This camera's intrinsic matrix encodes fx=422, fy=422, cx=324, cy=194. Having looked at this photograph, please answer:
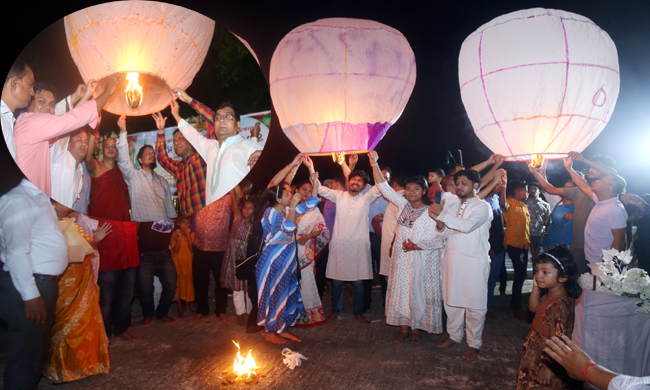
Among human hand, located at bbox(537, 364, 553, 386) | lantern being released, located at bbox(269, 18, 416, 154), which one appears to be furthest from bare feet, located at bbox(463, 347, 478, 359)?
lantern being released, located at bbox(269, 18, 416, 154)

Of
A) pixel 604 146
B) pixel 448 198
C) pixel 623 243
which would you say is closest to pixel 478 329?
pixel 448 198

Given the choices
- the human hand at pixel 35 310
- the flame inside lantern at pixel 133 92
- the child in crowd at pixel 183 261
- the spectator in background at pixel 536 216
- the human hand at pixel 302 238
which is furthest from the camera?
the spectator in background at pixel 536 216

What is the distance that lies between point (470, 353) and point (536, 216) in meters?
3.13

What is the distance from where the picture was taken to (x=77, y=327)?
11.3 feet

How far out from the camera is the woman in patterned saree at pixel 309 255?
4953 millimetres

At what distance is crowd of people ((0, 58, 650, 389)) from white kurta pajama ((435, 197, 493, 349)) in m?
0.01

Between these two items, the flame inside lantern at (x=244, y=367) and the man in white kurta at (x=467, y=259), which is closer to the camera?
the flame inside lantern at (x=244, y=367)

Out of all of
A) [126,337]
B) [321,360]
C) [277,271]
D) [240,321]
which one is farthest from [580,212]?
[126,337]

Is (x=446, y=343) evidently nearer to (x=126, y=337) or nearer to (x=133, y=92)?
(x=126, y=337)

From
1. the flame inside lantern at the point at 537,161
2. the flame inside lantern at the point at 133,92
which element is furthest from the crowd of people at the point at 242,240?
the flame inside lantern at the point at 537,161

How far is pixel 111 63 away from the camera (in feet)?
7.11

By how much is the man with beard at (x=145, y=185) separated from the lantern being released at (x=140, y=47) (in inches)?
8.0

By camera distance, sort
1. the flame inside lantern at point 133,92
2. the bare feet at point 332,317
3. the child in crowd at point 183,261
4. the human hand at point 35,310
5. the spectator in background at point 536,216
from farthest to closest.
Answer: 1. the spectator in background at point 536,216
2. the child in crowd at point 183,261
3. the bare feet at point 332,317
4. the human hand at point 35,310
5. the flame inside lantern at point 133,92

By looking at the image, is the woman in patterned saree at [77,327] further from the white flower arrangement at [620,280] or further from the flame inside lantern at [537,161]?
the flame inside lantern at [537,161]
